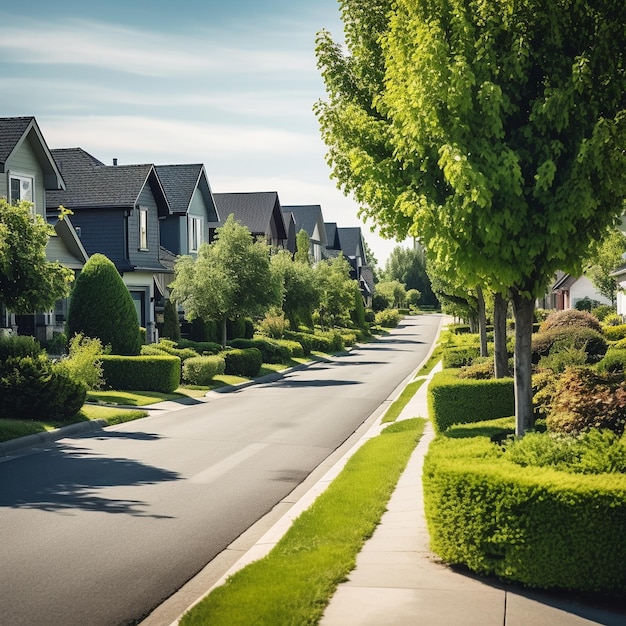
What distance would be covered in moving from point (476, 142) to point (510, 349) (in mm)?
19038

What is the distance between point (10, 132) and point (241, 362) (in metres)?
12.1

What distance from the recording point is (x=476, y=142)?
994cm

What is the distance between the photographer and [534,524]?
7.23 metres

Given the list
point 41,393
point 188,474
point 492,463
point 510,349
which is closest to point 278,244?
point 510,349

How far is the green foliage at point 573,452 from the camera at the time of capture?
8.04 metres

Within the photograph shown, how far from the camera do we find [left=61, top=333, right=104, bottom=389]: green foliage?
2394 centimetres

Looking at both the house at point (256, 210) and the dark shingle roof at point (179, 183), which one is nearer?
the dark shingle roof at point (179, 183)

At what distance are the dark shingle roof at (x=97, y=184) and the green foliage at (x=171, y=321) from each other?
5114 millimetres

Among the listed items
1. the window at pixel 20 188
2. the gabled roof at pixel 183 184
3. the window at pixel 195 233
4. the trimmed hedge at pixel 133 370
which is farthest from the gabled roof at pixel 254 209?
the trimmed hedge at pixel 133 370

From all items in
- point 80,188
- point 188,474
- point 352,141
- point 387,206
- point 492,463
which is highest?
point 80,188

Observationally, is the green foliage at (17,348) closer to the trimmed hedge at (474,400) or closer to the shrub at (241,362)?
the trimmed hedge at (474,400)


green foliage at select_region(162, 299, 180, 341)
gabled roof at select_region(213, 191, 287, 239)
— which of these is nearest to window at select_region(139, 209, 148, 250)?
green foliage at select_region(162, 299, 180, 341)

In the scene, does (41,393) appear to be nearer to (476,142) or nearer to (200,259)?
(476,142)

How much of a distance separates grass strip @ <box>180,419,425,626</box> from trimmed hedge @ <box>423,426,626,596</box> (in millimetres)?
1064
